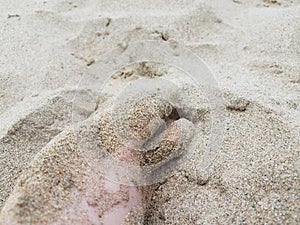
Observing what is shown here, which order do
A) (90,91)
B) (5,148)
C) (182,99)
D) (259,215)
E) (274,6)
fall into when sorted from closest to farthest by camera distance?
(259,215), (5,148), (182,99), (90,91), (274,6)

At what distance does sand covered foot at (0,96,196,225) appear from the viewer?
1040mm

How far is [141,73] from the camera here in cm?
178

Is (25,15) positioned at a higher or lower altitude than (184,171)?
higher

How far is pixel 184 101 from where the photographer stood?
1543 mm

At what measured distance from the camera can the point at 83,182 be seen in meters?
1.14

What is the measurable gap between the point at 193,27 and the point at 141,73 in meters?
0.49

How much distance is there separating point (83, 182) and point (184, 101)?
1.99ft

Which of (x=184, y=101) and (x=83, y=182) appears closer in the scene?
(x=83, y=182)

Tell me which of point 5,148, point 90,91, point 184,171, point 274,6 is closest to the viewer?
point 184,171

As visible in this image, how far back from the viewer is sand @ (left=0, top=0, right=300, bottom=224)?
3.74 feet

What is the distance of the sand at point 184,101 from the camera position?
3.74 feet

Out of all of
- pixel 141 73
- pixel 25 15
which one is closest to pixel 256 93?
pixel 141 73

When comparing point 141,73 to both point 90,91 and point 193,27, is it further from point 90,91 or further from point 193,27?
point 193,27

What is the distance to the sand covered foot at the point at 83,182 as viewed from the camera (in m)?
1.04
